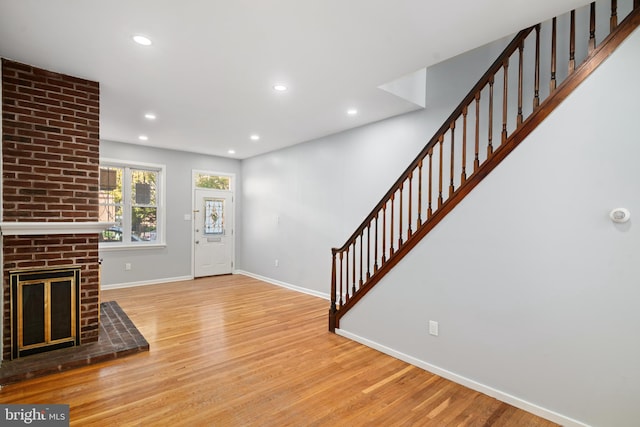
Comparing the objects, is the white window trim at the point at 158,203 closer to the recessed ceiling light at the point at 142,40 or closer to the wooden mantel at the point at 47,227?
the wooden mantel at the point at 47,227

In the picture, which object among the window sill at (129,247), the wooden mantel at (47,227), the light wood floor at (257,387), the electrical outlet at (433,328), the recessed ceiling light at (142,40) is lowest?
the light wood floor at (257,387)

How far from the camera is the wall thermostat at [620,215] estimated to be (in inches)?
75.2

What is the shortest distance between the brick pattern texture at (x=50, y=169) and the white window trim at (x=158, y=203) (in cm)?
289

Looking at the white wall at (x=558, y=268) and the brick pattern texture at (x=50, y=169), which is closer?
the white wall at (x=558, y=268)

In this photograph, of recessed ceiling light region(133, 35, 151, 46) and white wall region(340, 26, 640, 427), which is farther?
recessed ceiling light region(133, 35, 151, 46)

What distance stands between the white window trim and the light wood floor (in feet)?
8.53

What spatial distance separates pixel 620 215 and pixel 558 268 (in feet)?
1.56

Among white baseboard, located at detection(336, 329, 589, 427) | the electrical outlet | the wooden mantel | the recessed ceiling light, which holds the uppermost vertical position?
the recessed ceiling light

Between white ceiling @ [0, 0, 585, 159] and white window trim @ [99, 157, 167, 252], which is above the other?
white ceiling @ [0, 0, 585, 159]

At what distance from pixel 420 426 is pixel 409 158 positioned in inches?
117

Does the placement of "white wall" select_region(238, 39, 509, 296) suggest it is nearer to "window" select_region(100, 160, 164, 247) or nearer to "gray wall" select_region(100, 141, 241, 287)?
"gray wall" select_region(100, 141, 241, 287)

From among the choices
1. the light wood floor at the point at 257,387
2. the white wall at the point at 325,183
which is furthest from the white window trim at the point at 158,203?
the light wood floor at the point at 257,387

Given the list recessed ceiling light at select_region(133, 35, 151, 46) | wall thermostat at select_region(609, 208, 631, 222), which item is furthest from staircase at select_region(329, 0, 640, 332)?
recessed ceiling light at select_region(133, 35, 151, 46)

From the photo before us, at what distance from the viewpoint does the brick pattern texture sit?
285cm
